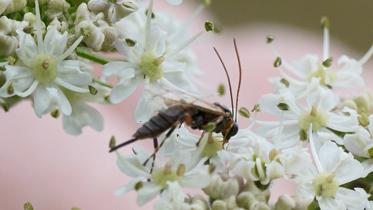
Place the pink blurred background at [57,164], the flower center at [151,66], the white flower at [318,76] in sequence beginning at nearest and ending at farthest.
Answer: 1. the flower center at [151,66]
2. the white flower at [318,76]
3. the pink blurred background at [57,164]

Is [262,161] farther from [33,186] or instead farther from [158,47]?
[33,186]

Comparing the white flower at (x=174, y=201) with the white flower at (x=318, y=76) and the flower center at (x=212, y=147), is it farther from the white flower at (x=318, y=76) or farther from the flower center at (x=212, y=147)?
the white flower at (x=318, y=76)

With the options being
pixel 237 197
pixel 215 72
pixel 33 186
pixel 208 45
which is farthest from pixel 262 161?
pixel 208 45

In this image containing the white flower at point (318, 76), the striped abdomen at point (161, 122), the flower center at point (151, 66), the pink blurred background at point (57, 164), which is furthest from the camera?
the pink blurred background at point (57, 164)

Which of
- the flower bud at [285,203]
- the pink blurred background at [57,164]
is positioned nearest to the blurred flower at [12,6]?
the flower bud at [285,203]

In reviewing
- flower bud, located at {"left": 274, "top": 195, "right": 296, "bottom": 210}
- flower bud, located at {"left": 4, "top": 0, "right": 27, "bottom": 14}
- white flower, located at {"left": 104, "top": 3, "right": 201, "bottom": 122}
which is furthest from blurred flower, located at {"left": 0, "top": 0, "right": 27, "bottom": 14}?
flower bud, located at {"left": 274, "top": 195, "right": 296, "bottom": 210}

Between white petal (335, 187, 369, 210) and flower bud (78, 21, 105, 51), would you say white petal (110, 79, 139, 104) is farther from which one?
white petal (335, 187, 369, 210)
